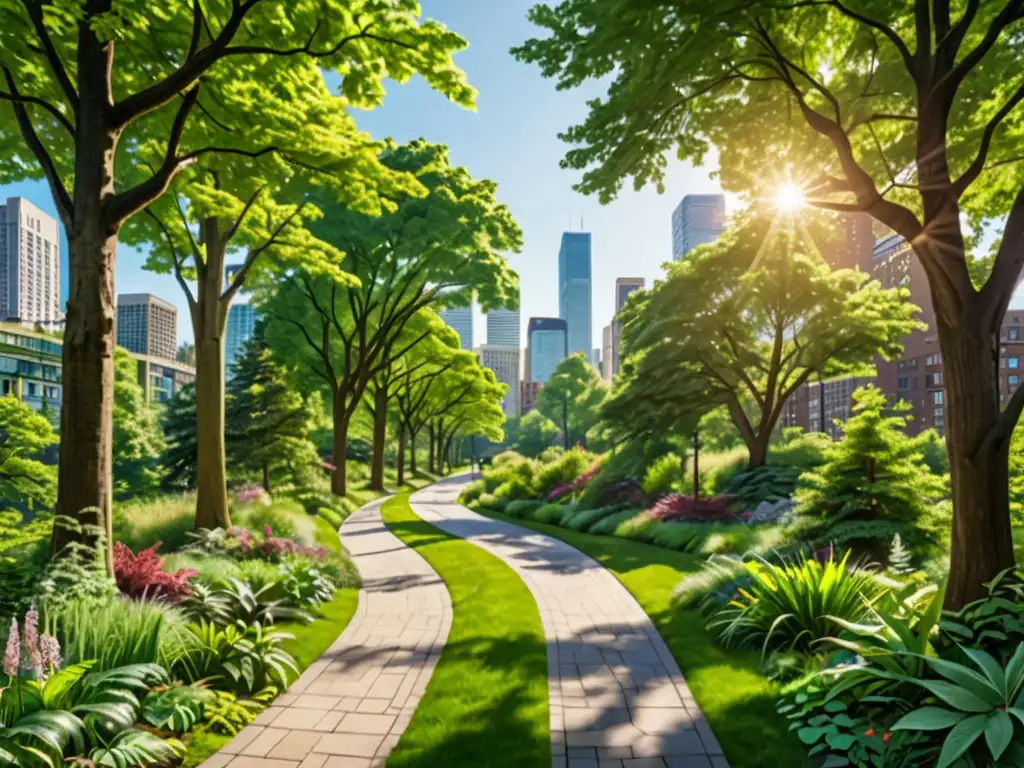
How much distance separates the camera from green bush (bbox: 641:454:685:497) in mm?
19578

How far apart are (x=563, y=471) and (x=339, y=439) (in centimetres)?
894

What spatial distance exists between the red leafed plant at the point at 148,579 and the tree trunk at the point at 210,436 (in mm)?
Result: 4266

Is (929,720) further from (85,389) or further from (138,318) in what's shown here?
(138,318)

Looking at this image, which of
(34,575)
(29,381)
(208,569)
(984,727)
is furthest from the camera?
(29,381)

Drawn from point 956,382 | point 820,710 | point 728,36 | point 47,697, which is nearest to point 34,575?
point 47,697

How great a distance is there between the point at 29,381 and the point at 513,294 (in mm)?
69292

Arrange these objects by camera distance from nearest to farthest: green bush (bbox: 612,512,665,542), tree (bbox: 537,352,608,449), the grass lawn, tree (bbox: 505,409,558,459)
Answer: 1. the grass lawn
2. green bush (bbox: 612,512,665,542)
3. tree (bbox: 537,352,608,449)
4. tree (bbox: 505,409,558,459)

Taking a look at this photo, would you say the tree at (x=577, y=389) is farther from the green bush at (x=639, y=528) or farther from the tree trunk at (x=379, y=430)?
the green bush at (x=639, y=528)

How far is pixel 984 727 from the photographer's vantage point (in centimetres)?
355

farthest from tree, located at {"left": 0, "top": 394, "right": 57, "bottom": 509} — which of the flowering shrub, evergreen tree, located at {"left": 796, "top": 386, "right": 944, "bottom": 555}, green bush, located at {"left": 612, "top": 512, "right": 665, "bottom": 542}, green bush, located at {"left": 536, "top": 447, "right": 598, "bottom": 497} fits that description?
green bush, located at {"left": 536, "top": 447, "right": 598, "bottom": 497}

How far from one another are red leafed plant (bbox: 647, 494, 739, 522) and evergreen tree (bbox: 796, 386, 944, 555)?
5.82 m

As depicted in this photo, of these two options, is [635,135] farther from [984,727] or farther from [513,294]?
[513,294]

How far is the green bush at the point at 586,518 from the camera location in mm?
18234

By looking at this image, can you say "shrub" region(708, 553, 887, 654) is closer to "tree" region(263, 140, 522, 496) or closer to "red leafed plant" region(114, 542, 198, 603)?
"red leafed plant" region(114, 542, 198, 603)
